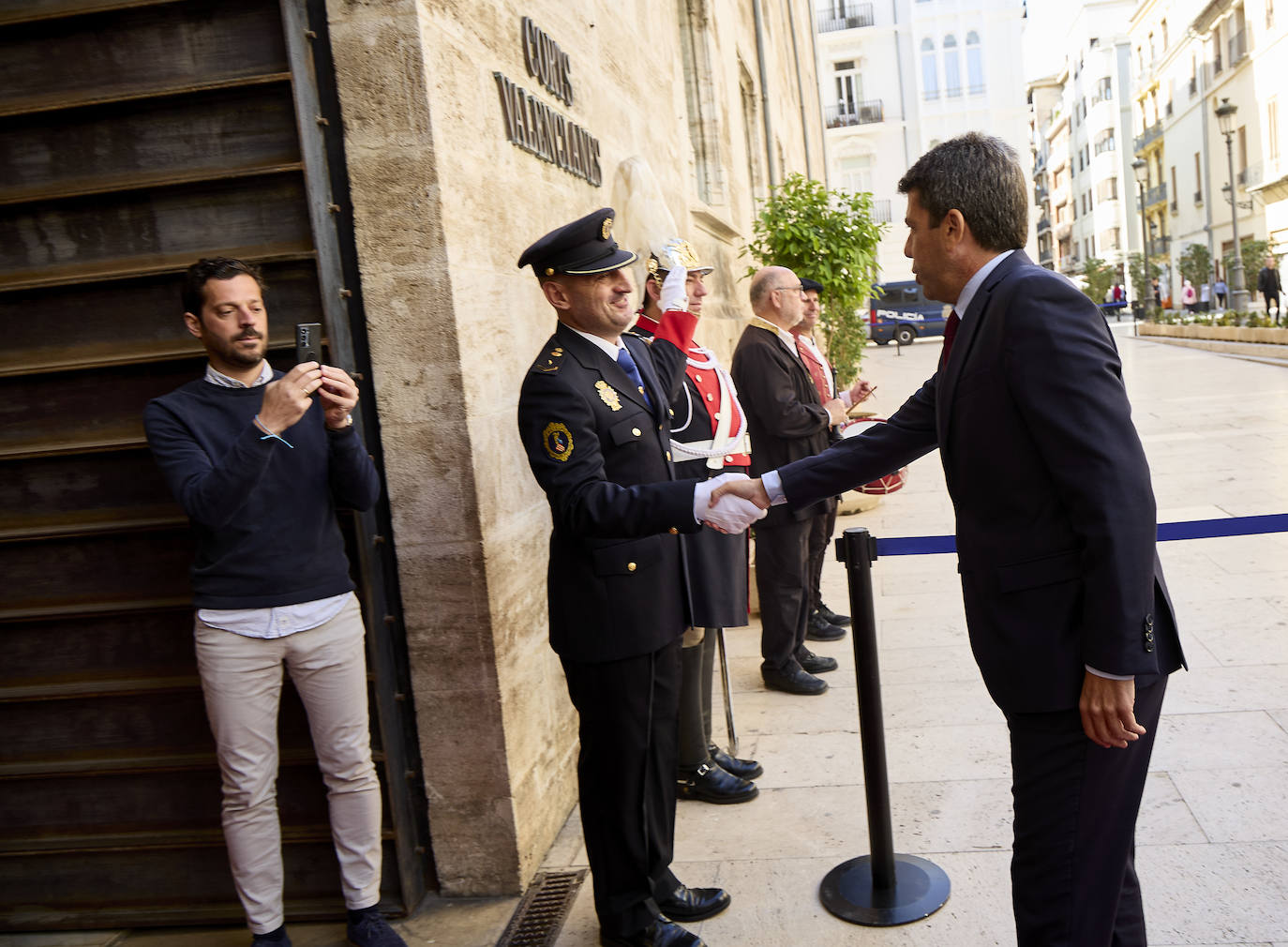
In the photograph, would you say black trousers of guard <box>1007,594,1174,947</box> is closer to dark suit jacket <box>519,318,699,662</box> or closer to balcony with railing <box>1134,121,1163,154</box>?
dark suit jacket <box>519,318,699,662</box>

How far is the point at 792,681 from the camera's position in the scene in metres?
5.32

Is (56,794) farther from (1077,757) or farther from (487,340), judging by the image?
(1077,757)

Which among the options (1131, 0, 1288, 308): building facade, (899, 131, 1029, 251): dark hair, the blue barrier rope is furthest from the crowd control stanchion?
(1131, 0, 1288, 308): building facade

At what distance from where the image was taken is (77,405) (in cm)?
352

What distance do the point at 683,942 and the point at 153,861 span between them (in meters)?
1.95

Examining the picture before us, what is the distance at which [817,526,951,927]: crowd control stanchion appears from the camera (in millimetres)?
3176

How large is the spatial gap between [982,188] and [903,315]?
117 ft

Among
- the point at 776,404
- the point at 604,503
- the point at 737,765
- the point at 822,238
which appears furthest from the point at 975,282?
the point at 822,238

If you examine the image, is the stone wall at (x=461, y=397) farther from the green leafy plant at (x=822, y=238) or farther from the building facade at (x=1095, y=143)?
the building facade at (x=1095, y=143)

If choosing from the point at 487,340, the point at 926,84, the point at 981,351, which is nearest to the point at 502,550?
the point at 487,340

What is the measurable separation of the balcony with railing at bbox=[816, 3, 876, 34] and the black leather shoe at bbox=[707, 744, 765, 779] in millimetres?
45159

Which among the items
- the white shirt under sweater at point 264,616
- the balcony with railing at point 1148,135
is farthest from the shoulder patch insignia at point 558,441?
the balcony with railing at point 1148,135

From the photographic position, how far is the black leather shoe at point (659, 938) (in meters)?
3.06

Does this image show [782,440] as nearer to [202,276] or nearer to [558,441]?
[558,441]
